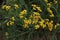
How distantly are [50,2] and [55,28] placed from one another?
0.31 meters

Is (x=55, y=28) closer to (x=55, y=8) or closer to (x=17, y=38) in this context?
(x=55, y=8)

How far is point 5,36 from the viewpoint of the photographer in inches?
93.8

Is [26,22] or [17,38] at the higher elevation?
[26,22]

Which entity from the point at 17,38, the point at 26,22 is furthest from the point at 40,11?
the point at 17,38

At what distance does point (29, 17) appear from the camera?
234 cm

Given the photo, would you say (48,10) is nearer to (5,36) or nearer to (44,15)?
(44,15)

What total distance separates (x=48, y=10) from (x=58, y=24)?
0.19 m

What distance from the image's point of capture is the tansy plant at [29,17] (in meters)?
2.32

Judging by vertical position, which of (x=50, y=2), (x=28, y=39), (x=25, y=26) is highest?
(x=50, y=2)

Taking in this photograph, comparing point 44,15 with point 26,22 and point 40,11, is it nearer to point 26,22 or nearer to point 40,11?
point 40,11

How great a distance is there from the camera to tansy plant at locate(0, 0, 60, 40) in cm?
232

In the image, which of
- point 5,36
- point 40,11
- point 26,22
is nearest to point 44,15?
point 40,11

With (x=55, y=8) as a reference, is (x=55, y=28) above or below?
below

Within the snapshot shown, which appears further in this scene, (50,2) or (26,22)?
(50,2)
